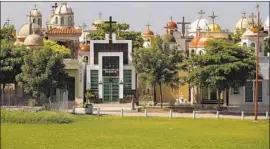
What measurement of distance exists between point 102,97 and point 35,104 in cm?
983

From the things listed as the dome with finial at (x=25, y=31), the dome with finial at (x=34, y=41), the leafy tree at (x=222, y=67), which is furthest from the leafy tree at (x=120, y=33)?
the leafy tree at (x=222, y=67)

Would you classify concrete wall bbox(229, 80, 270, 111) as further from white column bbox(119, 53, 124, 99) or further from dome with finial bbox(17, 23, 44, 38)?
dome with finial bbox(17, 23, 44, 38)

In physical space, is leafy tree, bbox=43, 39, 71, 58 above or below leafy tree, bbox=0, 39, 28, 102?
Answer: above

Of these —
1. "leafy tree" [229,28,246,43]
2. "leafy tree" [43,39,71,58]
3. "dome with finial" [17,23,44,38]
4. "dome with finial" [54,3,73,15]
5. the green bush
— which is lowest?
the green bush

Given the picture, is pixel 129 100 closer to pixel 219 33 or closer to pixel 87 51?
pixel 87 51

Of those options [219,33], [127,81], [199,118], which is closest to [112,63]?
[127,81]

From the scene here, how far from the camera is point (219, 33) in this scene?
6350 centimetres

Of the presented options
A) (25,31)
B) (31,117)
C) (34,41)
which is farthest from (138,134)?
(25,31)

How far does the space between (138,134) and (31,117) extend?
7.19 meters

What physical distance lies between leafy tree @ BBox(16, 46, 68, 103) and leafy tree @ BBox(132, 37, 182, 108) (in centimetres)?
626

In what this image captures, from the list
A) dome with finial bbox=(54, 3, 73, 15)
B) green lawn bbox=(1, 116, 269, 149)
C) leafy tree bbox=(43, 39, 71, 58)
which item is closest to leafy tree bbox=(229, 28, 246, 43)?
dome with finial bbox=(54, 3, 73, 15)

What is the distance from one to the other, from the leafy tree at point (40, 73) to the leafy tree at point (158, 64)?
6.26m

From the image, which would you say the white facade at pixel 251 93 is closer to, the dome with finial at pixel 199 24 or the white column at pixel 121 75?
the white column at pixel 121 75

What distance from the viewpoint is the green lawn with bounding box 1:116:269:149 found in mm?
24516
